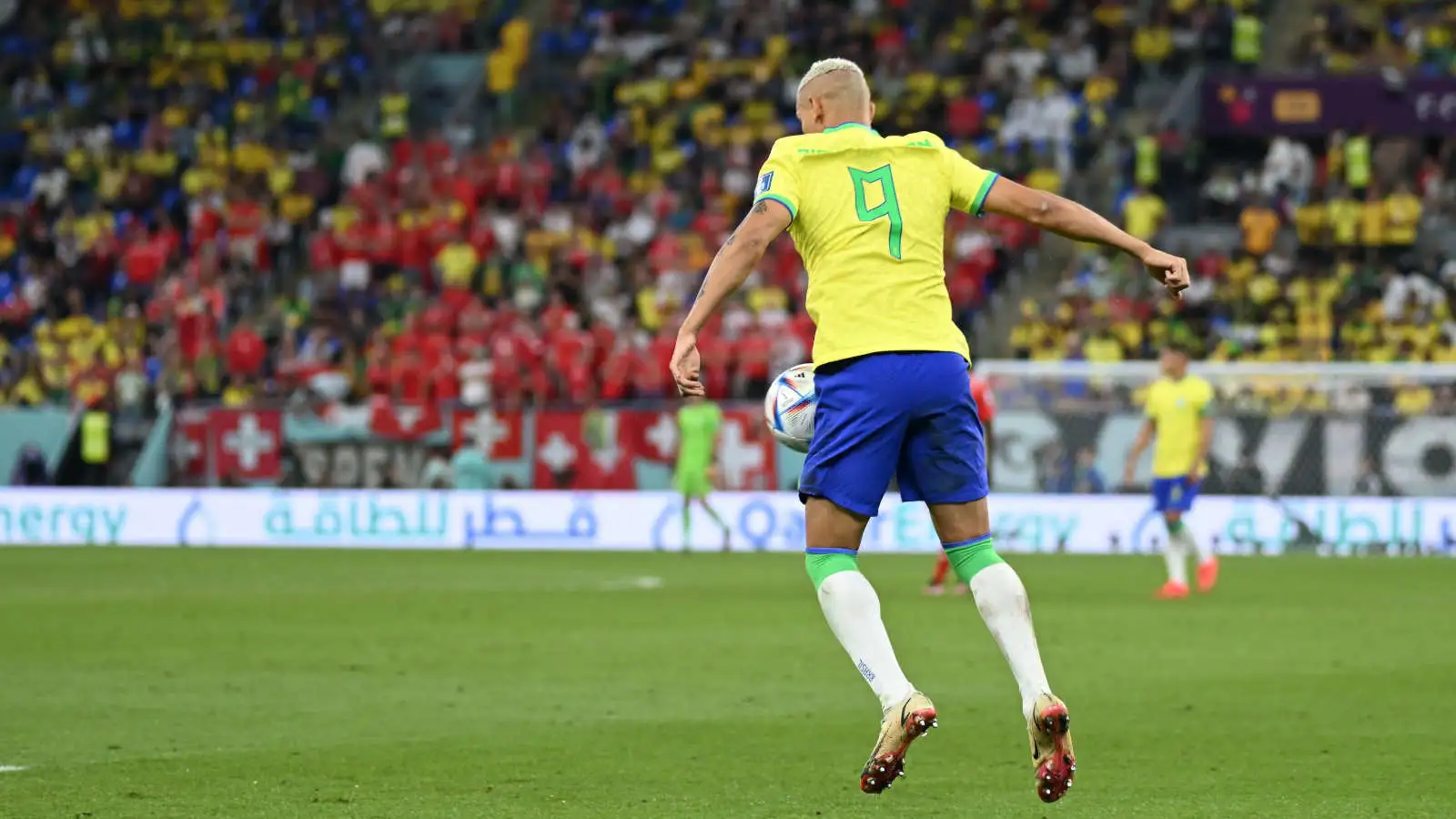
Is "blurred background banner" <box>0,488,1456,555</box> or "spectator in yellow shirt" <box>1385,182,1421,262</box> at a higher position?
"spectator in yellow shirt" <box>1385,182,1421,262</box>

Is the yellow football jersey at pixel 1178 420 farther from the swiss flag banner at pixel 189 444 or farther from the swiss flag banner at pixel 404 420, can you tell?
the swiss flag banner at pixel 189 444

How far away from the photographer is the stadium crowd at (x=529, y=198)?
28.9 meters

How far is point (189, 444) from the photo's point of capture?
90.7 feet

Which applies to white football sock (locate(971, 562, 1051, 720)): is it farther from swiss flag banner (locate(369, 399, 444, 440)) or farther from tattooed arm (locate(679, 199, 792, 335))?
swiss flag banner (locate(369, 399, 444, 440))

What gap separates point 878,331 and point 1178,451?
43.5ft

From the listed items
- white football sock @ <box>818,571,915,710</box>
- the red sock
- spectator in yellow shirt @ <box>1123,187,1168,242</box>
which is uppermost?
spectator in yellow shirt @ <box>1123,187,1168,242</box>

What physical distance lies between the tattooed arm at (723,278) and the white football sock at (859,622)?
0.76 metres

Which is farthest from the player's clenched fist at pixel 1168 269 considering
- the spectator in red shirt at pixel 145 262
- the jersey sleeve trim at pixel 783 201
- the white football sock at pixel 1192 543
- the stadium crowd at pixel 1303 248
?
the spectator in red shirt at pixel 145 262

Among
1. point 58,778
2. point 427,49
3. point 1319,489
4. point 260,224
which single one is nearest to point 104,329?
point 260,224

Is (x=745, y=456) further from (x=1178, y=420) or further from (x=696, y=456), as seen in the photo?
(x=1178, y=420)

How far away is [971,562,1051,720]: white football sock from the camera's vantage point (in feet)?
20.9

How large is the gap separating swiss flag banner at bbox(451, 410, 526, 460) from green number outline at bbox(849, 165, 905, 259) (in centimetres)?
2087

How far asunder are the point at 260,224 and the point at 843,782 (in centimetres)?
2647

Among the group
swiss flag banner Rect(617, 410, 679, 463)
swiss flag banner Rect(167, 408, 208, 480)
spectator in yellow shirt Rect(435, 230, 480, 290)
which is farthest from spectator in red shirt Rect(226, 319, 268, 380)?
swiss flag banner Rect(617, 410, 679, 463)
